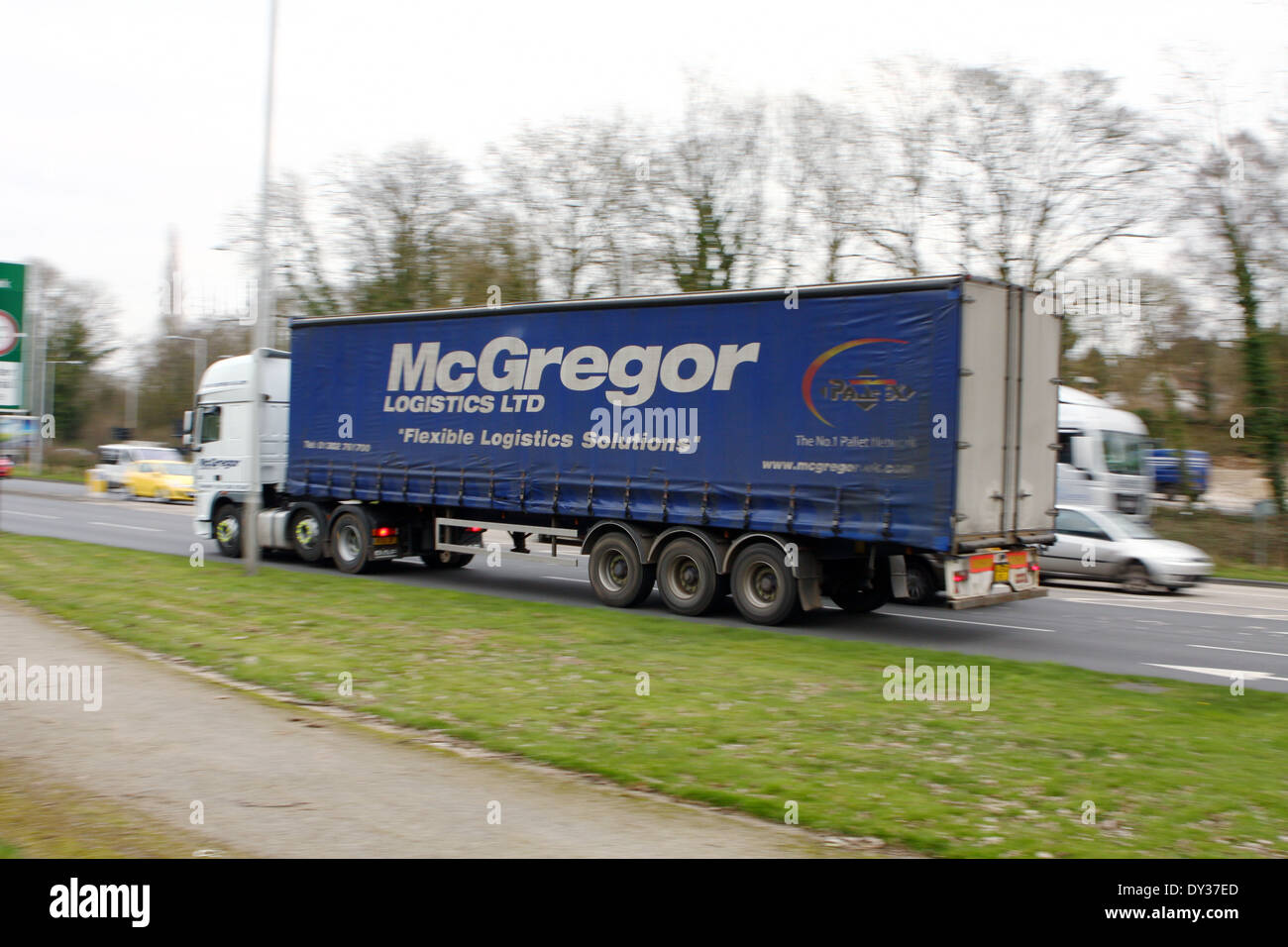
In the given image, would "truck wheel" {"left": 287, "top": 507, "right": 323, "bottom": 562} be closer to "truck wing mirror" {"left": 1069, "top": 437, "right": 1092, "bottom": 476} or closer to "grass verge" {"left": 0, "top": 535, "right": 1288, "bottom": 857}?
"grass verge" {"left": 0, "top": 535, "right": 1288, "bottom": 857}

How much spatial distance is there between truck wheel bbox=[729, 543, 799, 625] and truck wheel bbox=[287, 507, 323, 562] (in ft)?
26.3

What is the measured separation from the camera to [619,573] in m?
15.0

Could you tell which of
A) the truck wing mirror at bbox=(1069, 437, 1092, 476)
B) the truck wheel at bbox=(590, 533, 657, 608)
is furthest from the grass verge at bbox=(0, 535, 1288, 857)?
the truck wing mirror at bbox=(1069, 437, 1092, 476)

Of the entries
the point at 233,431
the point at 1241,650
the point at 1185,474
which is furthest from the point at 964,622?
the point at 1185,474

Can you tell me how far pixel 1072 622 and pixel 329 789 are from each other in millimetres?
11099

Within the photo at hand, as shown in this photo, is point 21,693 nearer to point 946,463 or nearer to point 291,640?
Answer: point 291,640

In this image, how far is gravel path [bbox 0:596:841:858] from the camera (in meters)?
5.18

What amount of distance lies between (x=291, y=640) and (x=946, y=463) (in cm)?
693

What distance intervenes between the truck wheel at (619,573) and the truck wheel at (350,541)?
4450 millimetres

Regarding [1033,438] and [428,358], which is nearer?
[1033,438]

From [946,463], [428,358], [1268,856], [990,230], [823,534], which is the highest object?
[990,230]

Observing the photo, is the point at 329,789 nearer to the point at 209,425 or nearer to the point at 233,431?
the point at 233,431

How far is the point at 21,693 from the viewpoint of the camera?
827 cm
